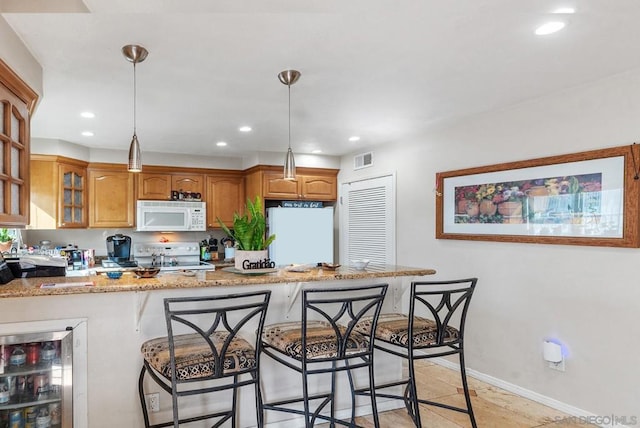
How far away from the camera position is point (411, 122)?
13.0ft

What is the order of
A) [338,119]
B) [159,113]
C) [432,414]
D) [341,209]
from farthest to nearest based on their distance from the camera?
[341,209] → [338,119] → [159,113] → [432,414]

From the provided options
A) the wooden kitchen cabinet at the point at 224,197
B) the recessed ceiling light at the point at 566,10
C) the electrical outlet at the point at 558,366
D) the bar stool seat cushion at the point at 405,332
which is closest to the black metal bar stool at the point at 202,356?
the bar stool seat cushion at the point at 405,332

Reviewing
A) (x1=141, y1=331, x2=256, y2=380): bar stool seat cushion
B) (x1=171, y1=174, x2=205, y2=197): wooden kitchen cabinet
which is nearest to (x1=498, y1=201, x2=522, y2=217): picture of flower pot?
(x1=141, y1=331, x2=256, y2=380): bar stool seat cushion

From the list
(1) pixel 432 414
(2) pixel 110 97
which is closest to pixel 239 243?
(2) pixel 110 97

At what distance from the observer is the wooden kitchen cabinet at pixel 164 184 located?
5434 mm

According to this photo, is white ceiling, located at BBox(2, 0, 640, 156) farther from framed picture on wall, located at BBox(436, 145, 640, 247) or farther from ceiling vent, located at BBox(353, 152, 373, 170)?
ceiling vent, located at BBox(353, 152, 373, 170)

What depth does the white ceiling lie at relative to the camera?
1912mm

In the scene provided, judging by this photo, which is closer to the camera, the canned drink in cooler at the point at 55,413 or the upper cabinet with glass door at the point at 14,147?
the upper cabinet with glass door at the point at 14,147

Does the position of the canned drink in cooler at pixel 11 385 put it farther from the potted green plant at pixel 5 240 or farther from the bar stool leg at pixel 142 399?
the potted green plant at pixel 5 240

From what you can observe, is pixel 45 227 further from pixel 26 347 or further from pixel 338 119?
pixel 338 119

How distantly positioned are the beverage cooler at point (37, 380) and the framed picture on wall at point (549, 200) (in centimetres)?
315

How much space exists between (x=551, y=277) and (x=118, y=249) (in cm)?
480

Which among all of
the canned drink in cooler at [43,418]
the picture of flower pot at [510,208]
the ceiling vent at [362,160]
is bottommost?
the canned drink in cooler at [43,418]

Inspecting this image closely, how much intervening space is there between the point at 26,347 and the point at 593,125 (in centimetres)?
373
